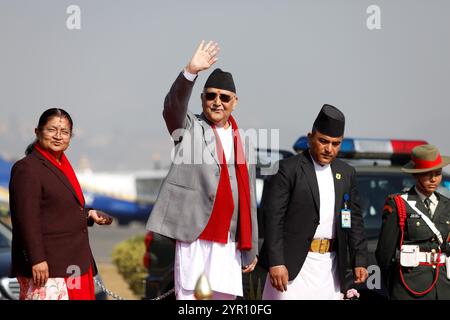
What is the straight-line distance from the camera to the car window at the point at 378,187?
8.43m

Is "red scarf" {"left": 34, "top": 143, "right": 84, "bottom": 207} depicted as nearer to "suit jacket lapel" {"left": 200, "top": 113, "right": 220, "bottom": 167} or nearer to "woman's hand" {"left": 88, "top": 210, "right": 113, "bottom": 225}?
"woman's hand" {"left": 88, "top": 210, "right": 113, "bottom": 225}

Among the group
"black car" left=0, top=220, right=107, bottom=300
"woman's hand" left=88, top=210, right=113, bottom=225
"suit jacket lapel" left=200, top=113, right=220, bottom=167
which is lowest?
"black car" left=0, top=220, right=107, bottom=300

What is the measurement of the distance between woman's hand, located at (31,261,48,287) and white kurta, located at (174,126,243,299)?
82cm

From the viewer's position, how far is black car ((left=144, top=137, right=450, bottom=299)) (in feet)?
27.4

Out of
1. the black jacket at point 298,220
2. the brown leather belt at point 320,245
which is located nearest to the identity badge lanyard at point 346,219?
the black jacket at point 298,220

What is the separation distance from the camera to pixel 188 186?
5945 mm

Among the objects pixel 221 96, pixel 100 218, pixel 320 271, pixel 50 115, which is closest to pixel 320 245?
pixel 320 271

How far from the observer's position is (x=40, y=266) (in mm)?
5625

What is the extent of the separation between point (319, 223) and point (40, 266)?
177 centimetres

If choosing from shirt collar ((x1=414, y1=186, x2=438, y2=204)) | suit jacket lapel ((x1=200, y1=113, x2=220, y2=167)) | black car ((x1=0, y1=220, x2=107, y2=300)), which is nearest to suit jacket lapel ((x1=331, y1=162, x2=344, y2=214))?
shirt collar ((x1=414, y1=186, x2=438, y2=204))

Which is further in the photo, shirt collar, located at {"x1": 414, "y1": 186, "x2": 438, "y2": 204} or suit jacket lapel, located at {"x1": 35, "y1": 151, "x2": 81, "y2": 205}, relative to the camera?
shirt collar, located at {"x1": 414, "y1": 186, "x2": 438, "y2": 204}

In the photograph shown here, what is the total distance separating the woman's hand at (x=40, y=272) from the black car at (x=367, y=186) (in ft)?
8.06

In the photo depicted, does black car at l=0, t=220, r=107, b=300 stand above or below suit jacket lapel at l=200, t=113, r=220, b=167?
below

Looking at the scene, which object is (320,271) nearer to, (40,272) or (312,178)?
(312,178)
